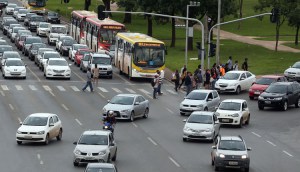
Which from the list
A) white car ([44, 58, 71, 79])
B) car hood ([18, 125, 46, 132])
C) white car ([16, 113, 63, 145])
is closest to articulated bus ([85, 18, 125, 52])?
white car ([44, 58, 71, 79])

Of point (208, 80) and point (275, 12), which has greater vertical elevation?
point (275, 12)

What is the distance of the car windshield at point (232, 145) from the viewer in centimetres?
3931

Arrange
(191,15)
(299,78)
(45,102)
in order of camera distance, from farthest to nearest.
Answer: (191,15)
(299,78)
(45,102)

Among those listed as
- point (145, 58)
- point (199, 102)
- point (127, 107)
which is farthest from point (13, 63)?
point (127, 107)

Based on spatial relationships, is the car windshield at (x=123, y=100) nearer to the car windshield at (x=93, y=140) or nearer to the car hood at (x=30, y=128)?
the car hood at (x=30, y=128)

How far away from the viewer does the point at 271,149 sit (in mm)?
45812

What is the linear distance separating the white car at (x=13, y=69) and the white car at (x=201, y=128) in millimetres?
27837

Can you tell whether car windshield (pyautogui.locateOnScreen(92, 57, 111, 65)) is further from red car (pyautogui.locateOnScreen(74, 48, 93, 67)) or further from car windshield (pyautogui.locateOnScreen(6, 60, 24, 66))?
red car (pyautogui.locateOnScreen(74, 48, 93, 67))

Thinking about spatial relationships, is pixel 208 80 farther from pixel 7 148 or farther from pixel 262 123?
pixel 7 148

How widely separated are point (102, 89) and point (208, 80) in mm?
7714

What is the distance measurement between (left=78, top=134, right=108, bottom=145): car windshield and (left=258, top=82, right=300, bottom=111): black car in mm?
21031

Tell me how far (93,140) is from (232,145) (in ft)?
18.8

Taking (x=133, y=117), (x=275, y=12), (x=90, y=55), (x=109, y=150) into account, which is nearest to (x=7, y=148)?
(x=109, y=150)

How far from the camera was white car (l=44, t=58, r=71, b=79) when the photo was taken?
240 ft
